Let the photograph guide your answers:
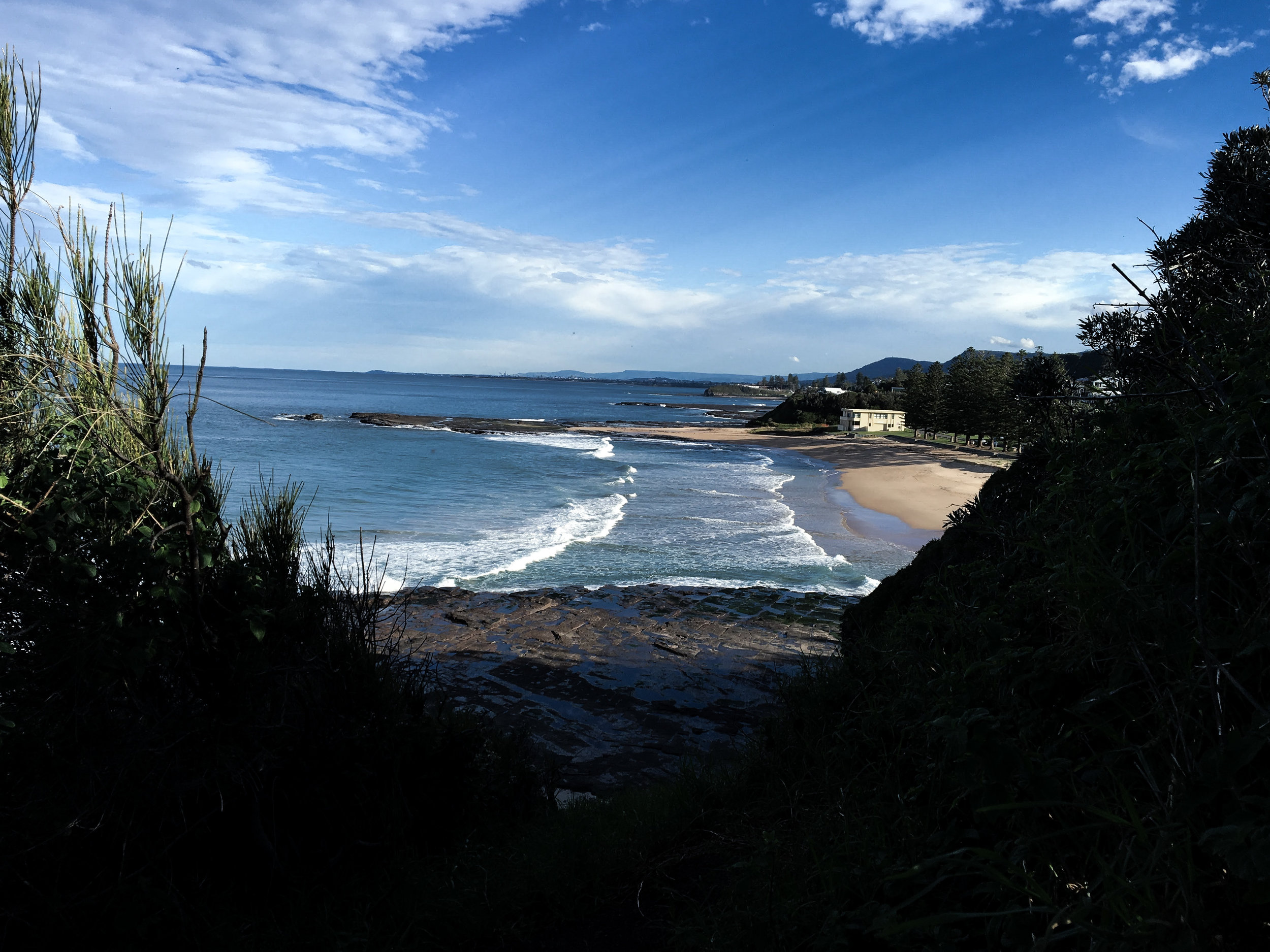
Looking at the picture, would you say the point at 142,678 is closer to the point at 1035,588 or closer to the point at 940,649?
the point at 940,649

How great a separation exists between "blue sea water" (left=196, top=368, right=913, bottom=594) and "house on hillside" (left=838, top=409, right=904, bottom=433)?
18.7 m

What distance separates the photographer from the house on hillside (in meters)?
69.6

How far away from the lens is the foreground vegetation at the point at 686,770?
1735 millimetres

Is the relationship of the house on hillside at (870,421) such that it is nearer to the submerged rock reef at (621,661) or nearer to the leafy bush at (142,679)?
the submerged rock reef at (621,661)

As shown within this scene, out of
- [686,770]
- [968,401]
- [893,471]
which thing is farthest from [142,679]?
[968,401]

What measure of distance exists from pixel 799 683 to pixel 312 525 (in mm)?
18132

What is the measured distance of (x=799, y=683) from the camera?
14.8 ft

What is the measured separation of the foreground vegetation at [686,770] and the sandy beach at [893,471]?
578cm

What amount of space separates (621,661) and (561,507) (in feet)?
51.3

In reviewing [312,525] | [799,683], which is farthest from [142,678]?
[312,525]

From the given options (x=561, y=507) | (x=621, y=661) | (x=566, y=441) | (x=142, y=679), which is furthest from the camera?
(x=566, y=441)

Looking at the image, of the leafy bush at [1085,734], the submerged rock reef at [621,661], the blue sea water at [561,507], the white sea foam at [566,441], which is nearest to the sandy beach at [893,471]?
the blue sea water at [561,507]

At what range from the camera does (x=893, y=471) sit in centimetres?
3906

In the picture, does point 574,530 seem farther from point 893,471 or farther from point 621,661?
point 893,471
